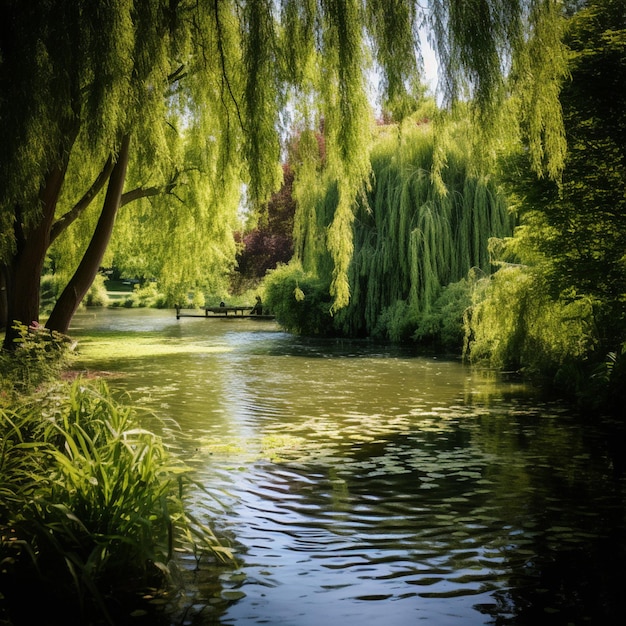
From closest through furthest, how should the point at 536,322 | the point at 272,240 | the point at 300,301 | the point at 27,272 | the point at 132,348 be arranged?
the point at 536,322
the point at 27,272
the point at 132,348
the point at 300,301
the point at 272,240

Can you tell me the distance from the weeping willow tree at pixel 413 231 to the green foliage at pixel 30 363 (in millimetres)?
10073

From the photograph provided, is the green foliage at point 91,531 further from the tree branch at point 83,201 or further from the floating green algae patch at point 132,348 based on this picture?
the floating green algae patch at point 132,348

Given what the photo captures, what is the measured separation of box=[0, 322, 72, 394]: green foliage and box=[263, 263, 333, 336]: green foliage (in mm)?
13508

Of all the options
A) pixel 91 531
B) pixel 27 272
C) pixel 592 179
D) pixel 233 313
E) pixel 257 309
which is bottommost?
pixel 91 531

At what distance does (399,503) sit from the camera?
20.3 ft

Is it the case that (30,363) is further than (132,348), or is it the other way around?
(132,348)

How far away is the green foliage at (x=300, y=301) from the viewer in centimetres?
2538

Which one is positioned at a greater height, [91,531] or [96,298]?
[96,298]

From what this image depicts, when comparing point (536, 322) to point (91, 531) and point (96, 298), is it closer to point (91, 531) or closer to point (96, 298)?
point (91, 531)

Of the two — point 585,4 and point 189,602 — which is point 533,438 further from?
point 585,4

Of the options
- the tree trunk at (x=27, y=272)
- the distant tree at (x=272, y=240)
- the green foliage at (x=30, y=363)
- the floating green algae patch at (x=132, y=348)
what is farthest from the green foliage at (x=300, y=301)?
the green foliage at (x=30, y=363)

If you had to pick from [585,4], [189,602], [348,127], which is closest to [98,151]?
[348,127]

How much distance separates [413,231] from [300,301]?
590 cm

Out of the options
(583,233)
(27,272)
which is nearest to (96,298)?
(27,272)
